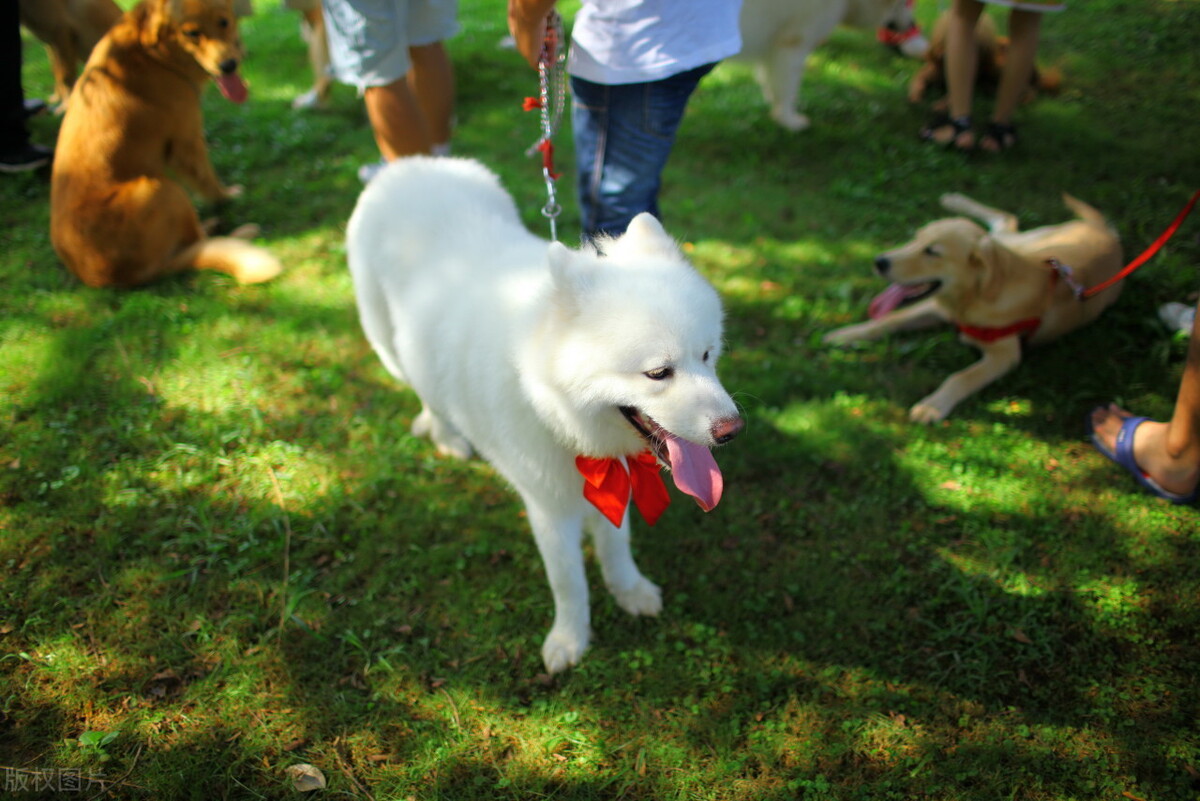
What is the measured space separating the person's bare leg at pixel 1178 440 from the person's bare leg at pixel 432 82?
3.62 metres

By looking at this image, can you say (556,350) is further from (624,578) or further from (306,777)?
(306,777)

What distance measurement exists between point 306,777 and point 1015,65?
570 cm

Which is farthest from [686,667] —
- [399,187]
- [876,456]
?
[399,187]

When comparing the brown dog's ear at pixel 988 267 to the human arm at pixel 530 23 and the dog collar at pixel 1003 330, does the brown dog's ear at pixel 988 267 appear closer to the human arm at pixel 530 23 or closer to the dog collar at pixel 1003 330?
the dog collar at pixel 1003 330

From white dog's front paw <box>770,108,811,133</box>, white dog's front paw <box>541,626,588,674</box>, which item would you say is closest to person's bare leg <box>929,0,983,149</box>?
white dog's front paw <box>770,108,811,133</box>

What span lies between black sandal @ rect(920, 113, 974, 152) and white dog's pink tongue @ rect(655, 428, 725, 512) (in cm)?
435

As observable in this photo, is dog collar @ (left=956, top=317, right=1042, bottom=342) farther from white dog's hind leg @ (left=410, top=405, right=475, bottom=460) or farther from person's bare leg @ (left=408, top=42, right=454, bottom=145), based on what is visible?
person's bare leg @ (left=408, top=42, right=454, bottom=145)

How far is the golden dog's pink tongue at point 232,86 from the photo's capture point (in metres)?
4.00

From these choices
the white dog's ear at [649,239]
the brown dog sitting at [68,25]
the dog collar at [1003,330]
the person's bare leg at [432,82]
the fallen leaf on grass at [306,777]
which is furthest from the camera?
the brown dog sitting at [68,25]

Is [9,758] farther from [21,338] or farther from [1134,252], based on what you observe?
[1134,252]

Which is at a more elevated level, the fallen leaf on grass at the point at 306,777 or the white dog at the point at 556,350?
the white dog at the point at 556,350

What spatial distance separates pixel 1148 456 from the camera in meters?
2.76

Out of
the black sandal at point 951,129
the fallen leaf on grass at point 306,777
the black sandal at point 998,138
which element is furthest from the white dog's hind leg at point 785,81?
the fallen leaf on grass at point 306,777

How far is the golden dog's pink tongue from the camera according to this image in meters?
4.00
